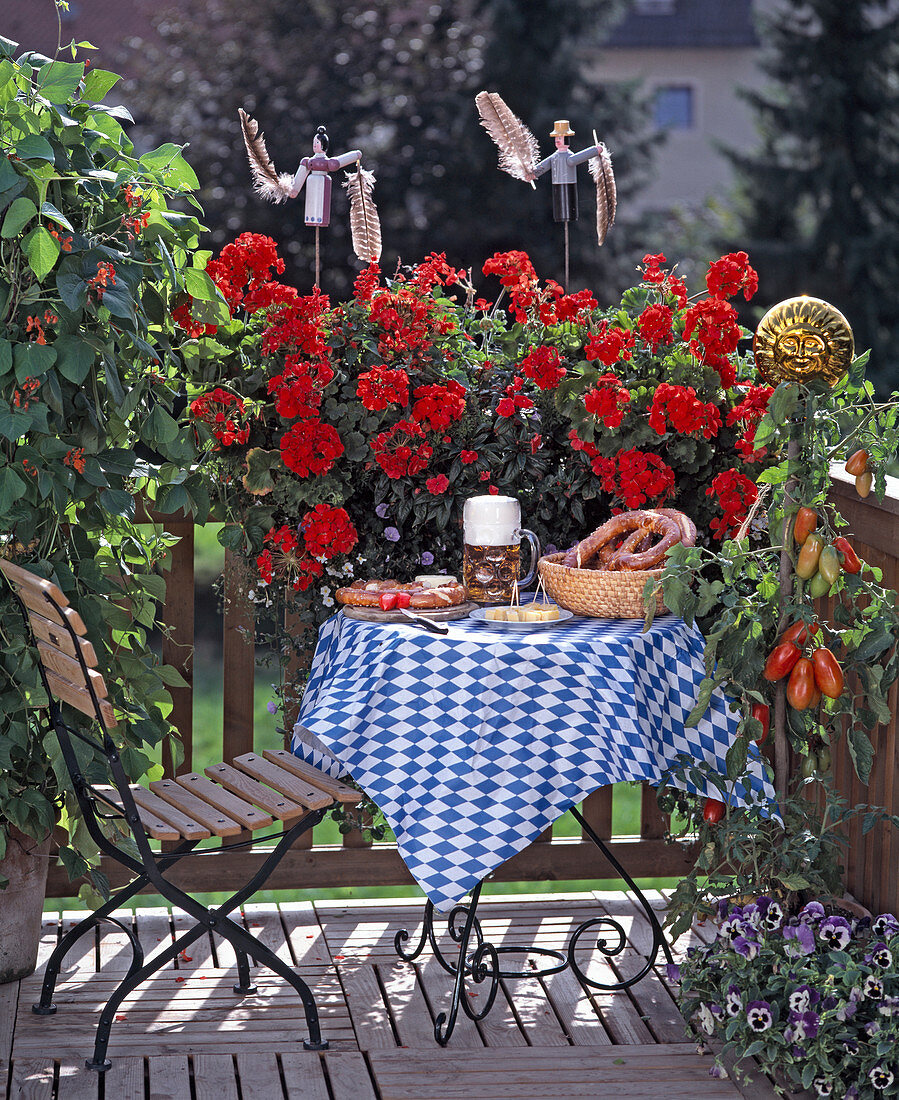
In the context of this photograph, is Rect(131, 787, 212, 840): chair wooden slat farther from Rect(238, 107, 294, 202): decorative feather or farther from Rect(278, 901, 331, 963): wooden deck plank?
Rect(238, 107, 294, 202): decorative feather

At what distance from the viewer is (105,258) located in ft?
9.50

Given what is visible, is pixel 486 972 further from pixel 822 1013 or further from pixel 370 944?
pixel 822 1013

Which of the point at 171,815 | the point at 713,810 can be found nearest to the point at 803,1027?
the point at 713,810

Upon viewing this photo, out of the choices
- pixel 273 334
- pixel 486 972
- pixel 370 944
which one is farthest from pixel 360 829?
pixel 273 334

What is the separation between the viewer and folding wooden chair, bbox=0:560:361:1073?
2.71 meters

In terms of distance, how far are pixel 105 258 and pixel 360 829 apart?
167 centimetres

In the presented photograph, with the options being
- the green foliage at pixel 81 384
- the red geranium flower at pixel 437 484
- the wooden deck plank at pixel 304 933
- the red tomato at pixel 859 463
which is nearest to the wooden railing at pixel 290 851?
the wooden deck plank at pixel 304 933

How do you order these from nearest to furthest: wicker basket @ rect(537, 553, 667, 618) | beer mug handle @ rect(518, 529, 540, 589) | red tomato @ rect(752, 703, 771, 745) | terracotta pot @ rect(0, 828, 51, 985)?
red tomato @ rect(752, 703, 771, 745)
wicker basket @ rect(537, 553, 667, 618)
terracotta pot @ rect(0, 828, 51, 985)
beer mug handle @ rect(518, 529, 540, 589)

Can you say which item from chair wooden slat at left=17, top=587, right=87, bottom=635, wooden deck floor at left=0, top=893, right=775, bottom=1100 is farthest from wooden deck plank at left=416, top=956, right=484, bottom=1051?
chair wooden slat at left=17, top=587, right=87, bottom=635

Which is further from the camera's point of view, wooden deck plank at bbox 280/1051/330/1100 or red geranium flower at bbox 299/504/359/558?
red geranium flower at bbox 299/504/359/558

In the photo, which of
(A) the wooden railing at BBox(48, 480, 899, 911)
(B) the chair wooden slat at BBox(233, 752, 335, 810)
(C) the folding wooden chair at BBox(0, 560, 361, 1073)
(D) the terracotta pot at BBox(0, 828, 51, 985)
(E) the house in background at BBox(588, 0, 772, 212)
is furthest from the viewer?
(E) the house in background at BBox(588, 0, 772, 212)

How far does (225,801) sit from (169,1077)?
1.87ft

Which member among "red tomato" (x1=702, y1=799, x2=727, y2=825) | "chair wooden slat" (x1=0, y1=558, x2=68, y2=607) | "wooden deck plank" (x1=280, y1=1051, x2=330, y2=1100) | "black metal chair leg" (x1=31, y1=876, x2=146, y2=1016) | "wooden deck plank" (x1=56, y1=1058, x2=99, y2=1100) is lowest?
"wooden deck plank" (x1=280, y1=1051, x2=330, y2=1100)

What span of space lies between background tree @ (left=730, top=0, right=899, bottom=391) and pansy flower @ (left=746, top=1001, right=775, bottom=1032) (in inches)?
458
